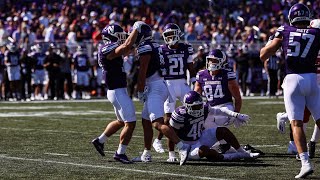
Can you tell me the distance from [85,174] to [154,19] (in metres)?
24.2

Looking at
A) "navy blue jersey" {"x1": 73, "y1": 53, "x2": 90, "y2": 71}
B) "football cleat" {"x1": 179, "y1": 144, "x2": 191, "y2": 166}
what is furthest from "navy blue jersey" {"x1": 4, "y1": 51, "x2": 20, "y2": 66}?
"football cleat" {"x1": 179, "y1": 144, "x2": 191, "y2": 166}

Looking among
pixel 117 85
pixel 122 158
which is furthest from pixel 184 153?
pixel 117 85

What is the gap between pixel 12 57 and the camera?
27.3 m

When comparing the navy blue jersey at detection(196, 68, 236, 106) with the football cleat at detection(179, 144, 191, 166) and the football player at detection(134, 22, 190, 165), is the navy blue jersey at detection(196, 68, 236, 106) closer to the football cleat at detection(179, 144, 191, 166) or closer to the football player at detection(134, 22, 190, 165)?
the football player at detection(134, 22, 190, 165)

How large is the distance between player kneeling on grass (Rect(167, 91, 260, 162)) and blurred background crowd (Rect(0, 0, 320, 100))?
14.5 metres

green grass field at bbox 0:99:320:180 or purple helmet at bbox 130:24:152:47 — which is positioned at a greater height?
purple helmet at bbox 130:24:152:47

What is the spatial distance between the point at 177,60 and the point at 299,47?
3.70 m

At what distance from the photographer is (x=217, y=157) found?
36.8 feet

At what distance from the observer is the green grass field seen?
390 inches

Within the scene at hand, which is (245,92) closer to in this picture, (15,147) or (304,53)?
(15,147)

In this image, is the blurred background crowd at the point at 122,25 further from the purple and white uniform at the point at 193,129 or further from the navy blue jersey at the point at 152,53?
the navy blue jersey at the point at 152,53

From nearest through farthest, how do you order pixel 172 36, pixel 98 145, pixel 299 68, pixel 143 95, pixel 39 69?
pixel 299 68 < pixel 143 95 < pixel 98 145 < pixel 172 36 < pixel 39 69

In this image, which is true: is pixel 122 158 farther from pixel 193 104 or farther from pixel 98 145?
pixel 193 104

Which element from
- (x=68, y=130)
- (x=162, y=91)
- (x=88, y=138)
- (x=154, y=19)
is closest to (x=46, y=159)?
(x=162, y=91)
